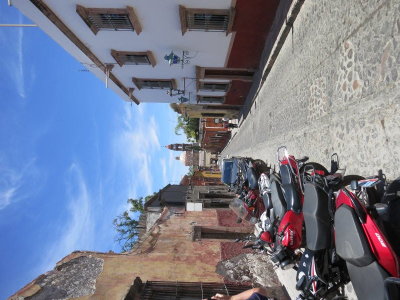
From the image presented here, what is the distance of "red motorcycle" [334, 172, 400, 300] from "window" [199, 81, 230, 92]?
1331cm

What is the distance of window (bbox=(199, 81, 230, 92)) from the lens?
54.1 ft

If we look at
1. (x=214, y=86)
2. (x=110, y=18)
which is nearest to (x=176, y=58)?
(x=110, y=18)

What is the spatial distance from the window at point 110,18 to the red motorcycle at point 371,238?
9066mm

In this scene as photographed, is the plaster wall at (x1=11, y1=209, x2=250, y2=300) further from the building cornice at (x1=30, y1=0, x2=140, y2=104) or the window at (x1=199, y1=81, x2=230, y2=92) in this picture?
the window at (x1=199, y1=81, x2=230, y2=92)

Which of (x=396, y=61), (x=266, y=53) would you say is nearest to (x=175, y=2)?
(x=266, y=53)

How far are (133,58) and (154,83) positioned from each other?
3.32 m

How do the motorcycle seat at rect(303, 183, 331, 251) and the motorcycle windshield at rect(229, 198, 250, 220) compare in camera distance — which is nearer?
the motorcycle seat at rect(303, 183, 331, 251)

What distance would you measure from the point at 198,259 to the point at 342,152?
5.16 meters

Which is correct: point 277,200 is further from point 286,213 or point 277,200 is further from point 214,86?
point 214,86

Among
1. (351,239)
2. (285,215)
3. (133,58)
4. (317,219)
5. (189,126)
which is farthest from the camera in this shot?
(189,126)

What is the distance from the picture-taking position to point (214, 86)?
16828 millimetres

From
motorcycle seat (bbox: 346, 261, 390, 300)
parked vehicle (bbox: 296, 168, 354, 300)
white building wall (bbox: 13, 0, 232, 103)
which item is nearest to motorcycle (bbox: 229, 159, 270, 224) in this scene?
parked vehicle (bbox: 296, 168, 354, 300)

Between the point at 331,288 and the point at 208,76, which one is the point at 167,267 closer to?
the point at 331,288

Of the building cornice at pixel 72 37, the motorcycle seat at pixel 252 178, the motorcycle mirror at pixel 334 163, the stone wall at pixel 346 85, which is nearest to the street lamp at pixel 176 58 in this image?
the building cornice at pixel 72 37
